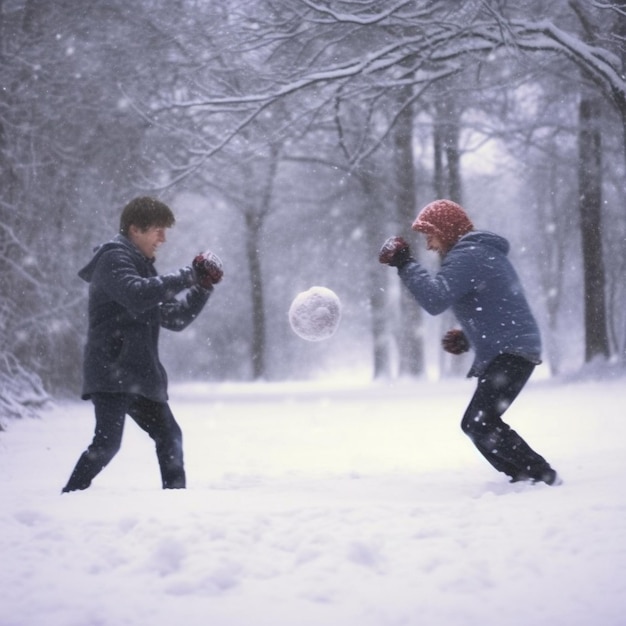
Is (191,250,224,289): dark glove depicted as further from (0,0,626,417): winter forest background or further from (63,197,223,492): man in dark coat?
(0,0,626,417): winter forest background

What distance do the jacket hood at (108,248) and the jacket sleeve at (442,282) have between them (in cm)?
155

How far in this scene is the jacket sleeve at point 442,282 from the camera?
450 cm

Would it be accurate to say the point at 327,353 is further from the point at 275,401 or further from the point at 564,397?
the point at 564,397

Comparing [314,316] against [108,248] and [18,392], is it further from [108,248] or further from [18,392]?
[18,392]

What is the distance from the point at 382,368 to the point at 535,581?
18.2 metres

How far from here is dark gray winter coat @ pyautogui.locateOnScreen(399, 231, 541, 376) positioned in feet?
14.9

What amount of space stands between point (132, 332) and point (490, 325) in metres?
1.97

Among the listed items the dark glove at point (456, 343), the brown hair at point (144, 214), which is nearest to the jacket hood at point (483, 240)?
the dark glove at point (456, 343)

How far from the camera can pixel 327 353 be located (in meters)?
31.0

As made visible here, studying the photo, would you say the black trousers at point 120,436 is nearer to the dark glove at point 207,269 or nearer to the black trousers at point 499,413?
the dark glove at point 207,269

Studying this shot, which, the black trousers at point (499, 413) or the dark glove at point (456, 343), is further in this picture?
the dark glove at point (456, 343)

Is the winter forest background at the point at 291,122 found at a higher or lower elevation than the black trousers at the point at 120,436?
higher

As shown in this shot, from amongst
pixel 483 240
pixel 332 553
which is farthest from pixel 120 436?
pixel 483 240

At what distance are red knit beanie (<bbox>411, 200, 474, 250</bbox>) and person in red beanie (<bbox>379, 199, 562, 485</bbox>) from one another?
16cm
